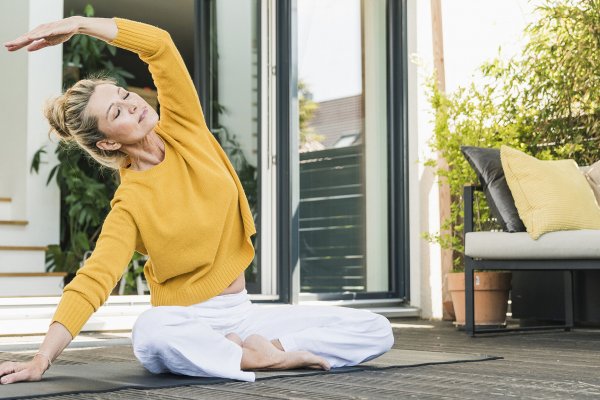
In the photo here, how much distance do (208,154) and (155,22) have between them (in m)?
5.38

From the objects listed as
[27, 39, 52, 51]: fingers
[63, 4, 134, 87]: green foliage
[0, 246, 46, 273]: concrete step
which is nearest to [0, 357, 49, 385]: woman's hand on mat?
[27, 39, 52, 51]: fingers

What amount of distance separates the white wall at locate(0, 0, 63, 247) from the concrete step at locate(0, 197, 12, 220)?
0.03 meters

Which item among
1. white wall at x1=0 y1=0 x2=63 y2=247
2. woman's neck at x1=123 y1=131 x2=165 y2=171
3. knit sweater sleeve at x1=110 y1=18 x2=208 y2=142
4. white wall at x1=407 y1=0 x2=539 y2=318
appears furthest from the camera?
white wall at x1=0 y1=0 x2=63 y2=247

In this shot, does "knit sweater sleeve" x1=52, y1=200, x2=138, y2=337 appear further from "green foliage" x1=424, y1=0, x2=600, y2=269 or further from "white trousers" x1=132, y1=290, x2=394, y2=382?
"green foliage" x1=424, y1=0, x2=600, y2=269

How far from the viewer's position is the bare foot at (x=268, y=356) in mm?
2393

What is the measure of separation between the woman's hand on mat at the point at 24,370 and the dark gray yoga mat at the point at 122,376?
0.11 feet

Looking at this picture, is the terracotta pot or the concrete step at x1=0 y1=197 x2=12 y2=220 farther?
the concrete step at x1=0 y1=197 x2=12 y2=220

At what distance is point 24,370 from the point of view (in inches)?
78.4

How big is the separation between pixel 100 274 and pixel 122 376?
0.44 meters

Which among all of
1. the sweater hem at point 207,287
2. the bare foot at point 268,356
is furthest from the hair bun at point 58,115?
the bare foot at point 268,356

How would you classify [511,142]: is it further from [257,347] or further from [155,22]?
[155,22]

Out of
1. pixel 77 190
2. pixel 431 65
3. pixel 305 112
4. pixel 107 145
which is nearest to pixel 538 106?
pixel 431 65

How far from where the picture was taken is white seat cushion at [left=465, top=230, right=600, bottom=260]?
3.60 m

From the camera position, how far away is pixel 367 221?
5395 millimetres
